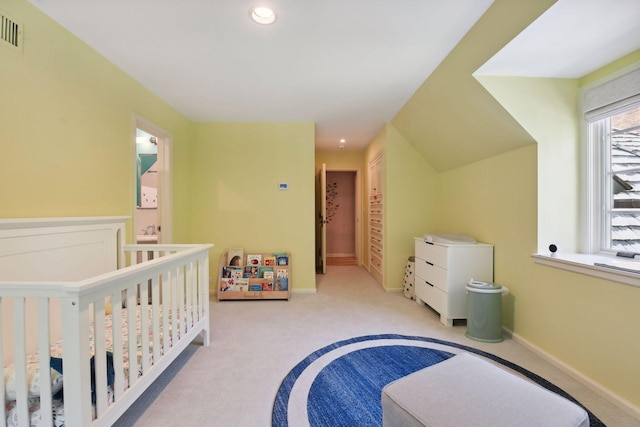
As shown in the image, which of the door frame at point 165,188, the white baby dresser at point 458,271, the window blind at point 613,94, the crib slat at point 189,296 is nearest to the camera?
the window blind at point 613,94

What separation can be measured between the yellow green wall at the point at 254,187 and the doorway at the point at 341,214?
9.45ft

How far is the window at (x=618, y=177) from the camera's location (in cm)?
174

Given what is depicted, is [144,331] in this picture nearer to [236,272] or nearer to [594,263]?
[236,272]

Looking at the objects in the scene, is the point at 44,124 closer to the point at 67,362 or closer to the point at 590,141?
the point at 67,362

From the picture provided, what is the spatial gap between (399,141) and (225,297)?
299cm

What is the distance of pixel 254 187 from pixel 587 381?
3.43m

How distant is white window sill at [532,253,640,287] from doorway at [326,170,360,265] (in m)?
4.57

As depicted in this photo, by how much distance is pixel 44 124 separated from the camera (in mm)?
1643

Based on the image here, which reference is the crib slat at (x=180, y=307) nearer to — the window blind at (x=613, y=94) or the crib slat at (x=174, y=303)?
the crib slat at (x=174, y=303)

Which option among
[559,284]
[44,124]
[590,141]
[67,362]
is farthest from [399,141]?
[67,362]

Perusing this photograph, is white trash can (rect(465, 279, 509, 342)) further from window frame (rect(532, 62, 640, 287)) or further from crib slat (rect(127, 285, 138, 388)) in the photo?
crib slat (rect(127, 285, 138, 388))

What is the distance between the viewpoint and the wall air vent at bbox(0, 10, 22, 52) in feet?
4.70

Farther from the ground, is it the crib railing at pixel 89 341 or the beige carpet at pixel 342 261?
the crib railing at pixel 89 341

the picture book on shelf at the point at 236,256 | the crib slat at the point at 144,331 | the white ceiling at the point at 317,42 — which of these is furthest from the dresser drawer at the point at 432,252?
the crib slat at the point at 144,331
